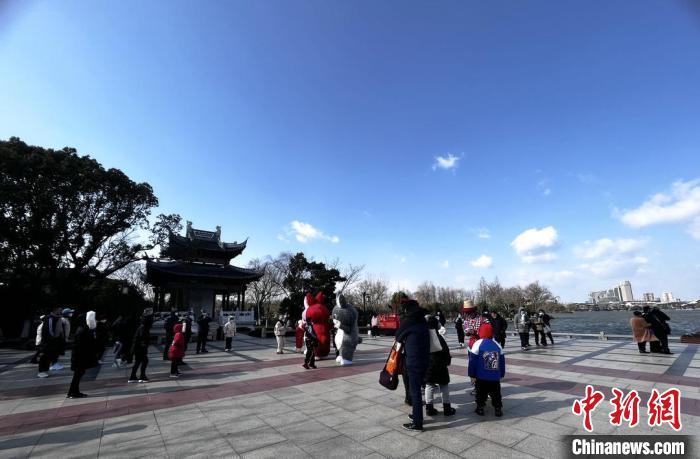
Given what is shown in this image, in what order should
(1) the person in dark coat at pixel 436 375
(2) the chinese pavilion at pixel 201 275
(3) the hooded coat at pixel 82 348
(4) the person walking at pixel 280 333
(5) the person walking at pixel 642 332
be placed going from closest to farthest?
(1) the person in dark coat at pixel 436 375 → (3) the hooded coat at pixel 82 348 → (5) the person walking at pixel 642 332 → (4) the person walking at pixel 280 333 → (2) the chinese pavilion at pixel 201 275

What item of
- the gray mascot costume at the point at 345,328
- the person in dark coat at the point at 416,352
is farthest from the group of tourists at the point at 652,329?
the person in dark coat at the point at 416,352

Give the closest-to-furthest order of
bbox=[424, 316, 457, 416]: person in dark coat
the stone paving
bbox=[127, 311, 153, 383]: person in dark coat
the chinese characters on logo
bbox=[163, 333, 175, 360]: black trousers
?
the stone paving → the chinese characters on logo → bbox=[424, 316, 457, 416]: person in dark coat → bbox=[127, 311, 153, 383]: person in dark coat → bbox=[163, 333, 175, 360]: black trousers

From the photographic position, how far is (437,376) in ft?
16.3

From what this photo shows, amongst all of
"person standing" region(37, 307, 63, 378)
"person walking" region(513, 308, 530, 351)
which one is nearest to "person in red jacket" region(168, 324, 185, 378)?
"person standing" region(37, 307, 63, 378)

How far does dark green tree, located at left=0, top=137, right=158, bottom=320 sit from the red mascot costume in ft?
53.6

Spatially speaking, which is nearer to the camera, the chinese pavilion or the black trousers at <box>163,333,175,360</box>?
the black trousers at <box>163,333,175,360</box>

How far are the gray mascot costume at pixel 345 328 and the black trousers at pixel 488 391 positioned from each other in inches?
208

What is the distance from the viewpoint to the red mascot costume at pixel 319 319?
10.2 metres

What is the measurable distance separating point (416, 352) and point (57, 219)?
A: 858 inches

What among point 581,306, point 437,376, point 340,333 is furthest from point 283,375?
point 581,306

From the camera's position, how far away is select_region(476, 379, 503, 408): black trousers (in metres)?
4.87

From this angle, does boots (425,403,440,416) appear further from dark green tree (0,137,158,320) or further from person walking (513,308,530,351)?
dark green tree (0,137,158,320)

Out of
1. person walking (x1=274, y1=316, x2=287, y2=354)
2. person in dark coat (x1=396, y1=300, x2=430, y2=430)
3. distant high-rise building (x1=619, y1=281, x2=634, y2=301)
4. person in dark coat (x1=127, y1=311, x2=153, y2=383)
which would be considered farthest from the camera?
distant high-rise building (x1=619, y1=281, x2=634, y2=301)

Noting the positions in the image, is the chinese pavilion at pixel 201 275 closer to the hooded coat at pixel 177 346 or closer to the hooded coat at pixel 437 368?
the hooded coat at pixel 177 346
